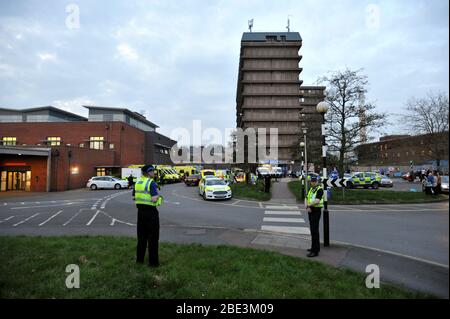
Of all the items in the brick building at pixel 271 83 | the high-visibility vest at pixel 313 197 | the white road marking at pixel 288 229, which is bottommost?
the white road marking at pixel 288 229

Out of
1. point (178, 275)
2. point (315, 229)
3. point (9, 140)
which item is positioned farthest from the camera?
point (9, 140)

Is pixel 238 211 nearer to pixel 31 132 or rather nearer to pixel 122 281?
pixel 122 281

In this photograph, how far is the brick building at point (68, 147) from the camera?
85.8 feet

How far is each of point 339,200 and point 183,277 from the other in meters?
13.4

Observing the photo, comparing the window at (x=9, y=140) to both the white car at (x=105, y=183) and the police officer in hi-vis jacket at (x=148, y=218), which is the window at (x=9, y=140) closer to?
the white car at (x=105, y=183)

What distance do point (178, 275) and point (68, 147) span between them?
97.7ft

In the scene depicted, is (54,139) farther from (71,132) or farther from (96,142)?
(96,142)

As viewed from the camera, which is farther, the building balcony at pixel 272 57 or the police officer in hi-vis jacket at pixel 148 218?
the building balcony at pixel 272 57

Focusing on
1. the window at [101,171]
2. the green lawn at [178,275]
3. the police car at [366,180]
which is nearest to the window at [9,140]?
the window at [101,171]

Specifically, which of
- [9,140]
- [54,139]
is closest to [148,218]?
[54,139]

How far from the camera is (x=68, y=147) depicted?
27.8m

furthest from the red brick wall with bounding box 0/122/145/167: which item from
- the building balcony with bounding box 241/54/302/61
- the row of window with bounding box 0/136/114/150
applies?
the building balcony with bounding box 241/54/302/61

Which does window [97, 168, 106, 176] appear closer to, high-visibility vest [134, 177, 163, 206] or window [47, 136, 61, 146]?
window [47, 136, 61, 146]

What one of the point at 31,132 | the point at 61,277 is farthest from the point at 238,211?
the point at 31,132
